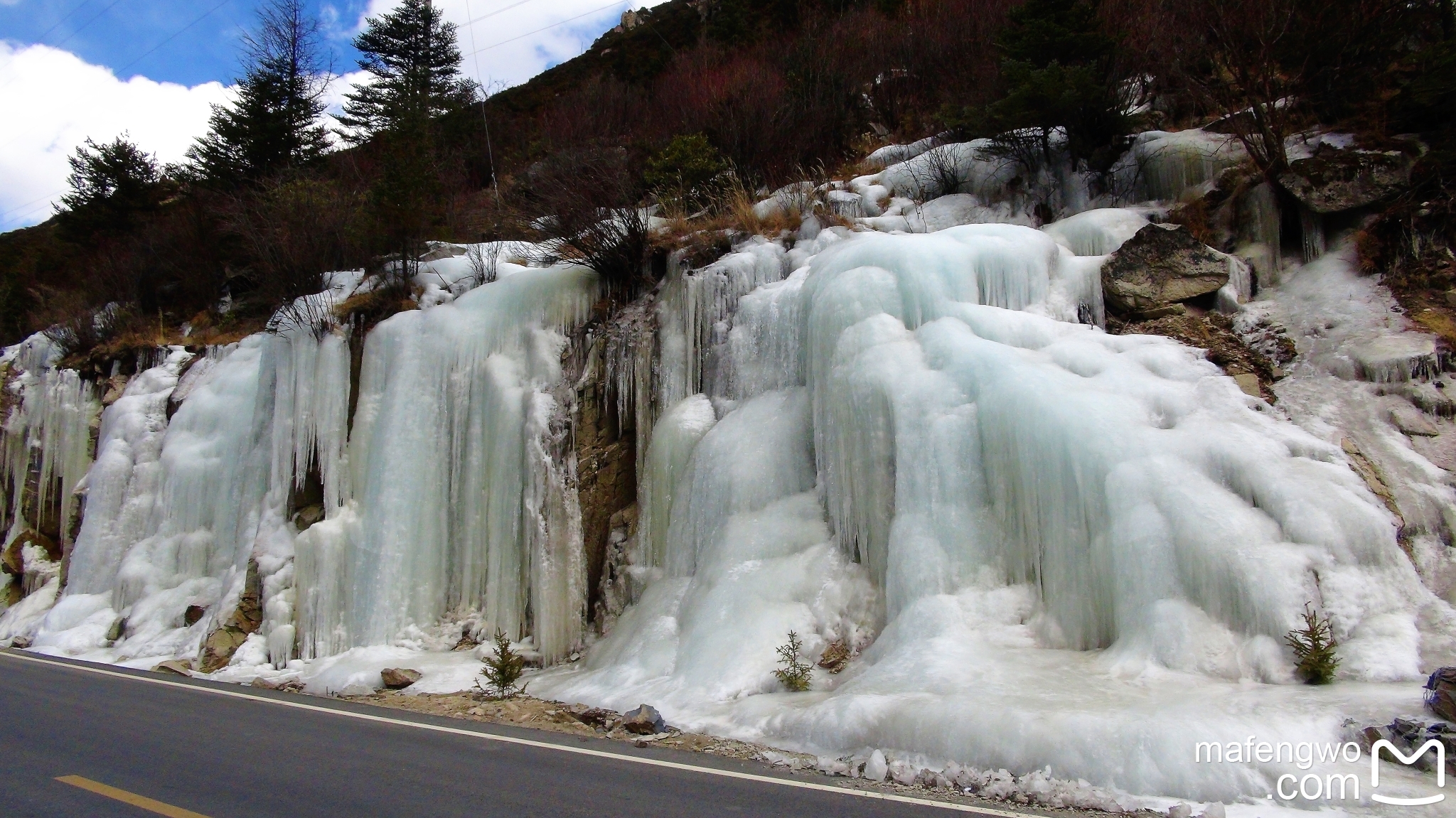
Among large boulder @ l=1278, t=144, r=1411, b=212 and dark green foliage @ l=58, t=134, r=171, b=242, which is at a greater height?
dark green foliage @ l=58, t=134, r=171, b=242

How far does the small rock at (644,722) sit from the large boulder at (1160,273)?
20.1ft

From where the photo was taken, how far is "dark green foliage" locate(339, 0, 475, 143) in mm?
25453

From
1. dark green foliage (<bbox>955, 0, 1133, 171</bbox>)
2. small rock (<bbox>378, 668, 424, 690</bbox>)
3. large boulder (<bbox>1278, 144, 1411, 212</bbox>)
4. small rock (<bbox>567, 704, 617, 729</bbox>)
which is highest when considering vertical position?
dark green foliage (<bbox>955, 0, 1133, 171</bbox>)

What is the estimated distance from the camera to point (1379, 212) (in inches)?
339

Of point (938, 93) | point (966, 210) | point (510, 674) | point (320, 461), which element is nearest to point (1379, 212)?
point (966, 210)

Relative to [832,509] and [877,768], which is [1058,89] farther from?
[877,768]

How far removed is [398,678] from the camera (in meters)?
8.79

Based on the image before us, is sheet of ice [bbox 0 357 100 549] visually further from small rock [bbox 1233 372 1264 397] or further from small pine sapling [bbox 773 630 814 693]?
small rock [bbox 1233 372 1264 397]

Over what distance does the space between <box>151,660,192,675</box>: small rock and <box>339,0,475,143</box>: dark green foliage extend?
18.4 meters

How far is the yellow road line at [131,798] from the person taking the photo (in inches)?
161

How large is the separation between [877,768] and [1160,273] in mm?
6266

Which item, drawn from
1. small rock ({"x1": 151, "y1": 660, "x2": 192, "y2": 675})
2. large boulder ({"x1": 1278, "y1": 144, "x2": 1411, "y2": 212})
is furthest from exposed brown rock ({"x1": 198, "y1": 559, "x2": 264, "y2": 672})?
large boulder ({"x1": 1278, "y1": 144, "x2": 1411, "y2": 212})

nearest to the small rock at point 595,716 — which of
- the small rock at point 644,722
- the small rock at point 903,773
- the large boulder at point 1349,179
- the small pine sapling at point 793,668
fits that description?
the small rock at point 644,722

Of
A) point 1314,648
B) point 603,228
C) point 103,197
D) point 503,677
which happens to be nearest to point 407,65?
point 103,197
